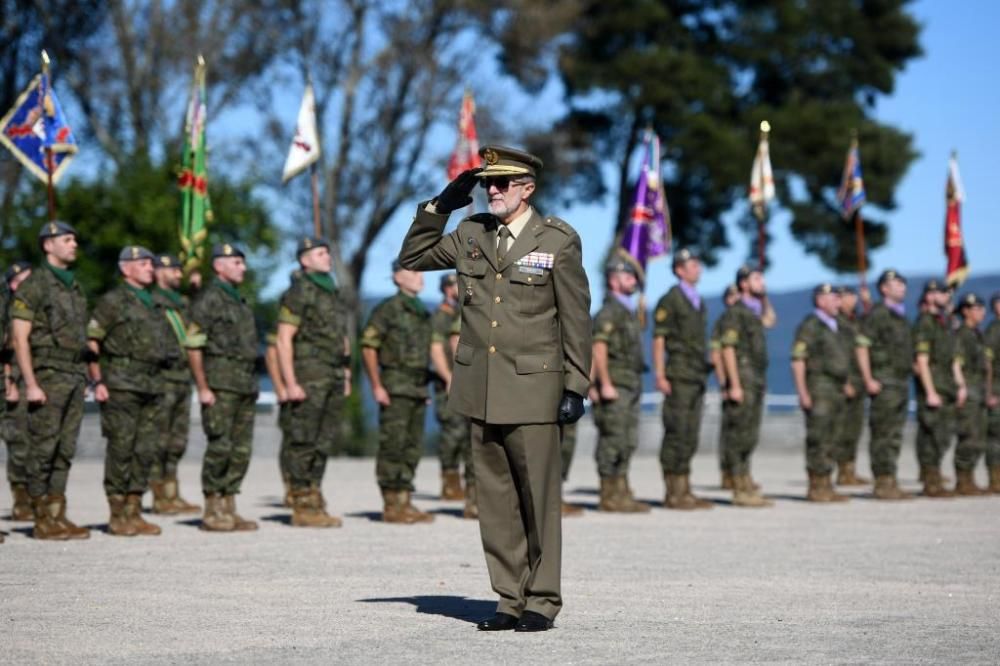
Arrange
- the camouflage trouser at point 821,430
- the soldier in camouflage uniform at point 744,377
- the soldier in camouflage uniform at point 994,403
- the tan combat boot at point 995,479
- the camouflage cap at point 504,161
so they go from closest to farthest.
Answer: the camouflage cap at point 504,161 → the soldier in camouflage uniform at point 744,377 → the camouflage trouser at point 821,430 → the tan combat boot at point 995,479 → the soldier in camouflage uniform at point 994,403

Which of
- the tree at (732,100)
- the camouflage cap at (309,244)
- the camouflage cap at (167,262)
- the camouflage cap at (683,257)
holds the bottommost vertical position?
the camouflage cap at (167,262)

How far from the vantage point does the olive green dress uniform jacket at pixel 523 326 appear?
28.0 feet

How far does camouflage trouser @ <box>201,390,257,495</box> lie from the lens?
44.5ft

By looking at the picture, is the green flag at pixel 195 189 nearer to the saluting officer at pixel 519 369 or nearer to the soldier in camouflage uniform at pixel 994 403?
the soldier in camouflage uniform at pixel 994 403

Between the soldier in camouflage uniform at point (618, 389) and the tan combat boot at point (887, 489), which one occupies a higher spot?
the soldier in camouflage uniform at point (618, 389)

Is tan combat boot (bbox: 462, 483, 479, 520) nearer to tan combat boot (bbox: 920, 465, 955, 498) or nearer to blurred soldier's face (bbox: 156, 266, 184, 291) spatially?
blurred soldier's face (bbox: 156, 266, 184, 291)

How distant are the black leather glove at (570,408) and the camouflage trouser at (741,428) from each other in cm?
865

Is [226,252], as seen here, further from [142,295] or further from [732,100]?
[732,100]

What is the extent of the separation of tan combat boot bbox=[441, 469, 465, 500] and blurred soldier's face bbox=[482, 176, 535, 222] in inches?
365

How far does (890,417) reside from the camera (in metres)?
18.2

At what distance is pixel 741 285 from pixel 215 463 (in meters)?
6.01

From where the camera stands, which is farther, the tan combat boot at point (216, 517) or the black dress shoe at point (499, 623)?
the tan combat boot at point (216, 517)

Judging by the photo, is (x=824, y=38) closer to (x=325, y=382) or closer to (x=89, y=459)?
(x=89, y=459)

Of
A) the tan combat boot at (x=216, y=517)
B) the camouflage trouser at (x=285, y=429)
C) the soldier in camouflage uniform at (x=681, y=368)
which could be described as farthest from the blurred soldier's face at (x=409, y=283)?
the soldier in camouflage uniform at (x=681, y=368)
